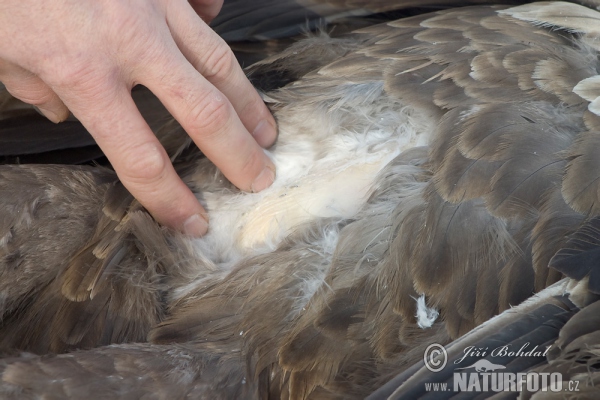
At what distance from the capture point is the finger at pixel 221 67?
1.54 m

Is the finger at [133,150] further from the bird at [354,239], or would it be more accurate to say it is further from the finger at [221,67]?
the finger at [221,67]

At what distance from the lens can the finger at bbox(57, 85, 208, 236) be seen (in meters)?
1.45

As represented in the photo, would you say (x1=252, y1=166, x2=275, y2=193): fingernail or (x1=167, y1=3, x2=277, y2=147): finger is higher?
(x1=167, y1=3, x2=277, y2=147): finger

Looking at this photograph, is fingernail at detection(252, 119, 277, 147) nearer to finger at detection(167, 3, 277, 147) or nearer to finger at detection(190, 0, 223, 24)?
finger at detection(167, 3, 277, 147)

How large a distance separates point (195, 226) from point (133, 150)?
0.26 metres

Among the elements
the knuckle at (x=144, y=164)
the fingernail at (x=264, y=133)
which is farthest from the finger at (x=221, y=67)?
the knuckle at (x=144, y=164)

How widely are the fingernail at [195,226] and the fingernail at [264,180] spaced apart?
0.49 ft

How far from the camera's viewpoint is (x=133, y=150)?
149 cm

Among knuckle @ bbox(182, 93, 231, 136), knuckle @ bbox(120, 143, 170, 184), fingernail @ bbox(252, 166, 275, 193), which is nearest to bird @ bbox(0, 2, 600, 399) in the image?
fingernail @ bbox(252, 166, 275, 193)

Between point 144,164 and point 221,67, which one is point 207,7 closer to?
point 221,67

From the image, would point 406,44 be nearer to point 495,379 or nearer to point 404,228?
point 404,228

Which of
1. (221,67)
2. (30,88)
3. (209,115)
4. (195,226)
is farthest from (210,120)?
(30,88)

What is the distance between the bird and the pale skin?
96mm

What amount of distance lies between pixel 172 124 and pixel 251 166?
353 mm
